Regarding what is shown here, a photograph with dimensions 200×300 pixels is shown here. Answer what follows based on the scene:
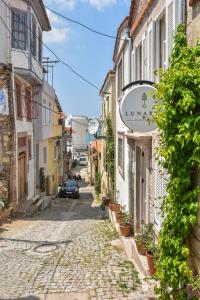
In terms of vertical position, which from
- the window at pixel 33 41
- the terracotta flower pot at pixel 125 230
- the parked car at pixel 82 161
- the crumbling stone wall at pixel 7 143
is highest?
the window at pixel 33 41

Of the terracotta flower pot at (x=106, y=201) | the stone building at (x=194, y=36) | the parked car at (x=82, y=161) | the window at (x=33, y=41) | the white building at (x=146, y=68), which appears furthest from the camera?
the parked car at (x=82, y=161)

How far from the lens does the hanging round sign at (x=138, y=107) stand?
24.3 ft

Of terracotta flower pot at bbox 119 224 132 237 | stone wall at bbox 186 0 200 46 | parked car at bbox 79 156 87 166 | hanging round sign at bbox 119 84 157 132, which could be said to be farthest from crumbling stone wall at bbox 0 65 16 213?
parked car at bbox 79 156 87 166

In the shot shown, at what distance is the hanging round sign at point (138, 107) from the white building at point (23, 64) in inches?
467

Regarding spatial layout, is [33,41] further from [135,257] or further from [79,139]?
[79,139]

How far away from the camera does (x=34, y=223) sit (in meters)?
16.3

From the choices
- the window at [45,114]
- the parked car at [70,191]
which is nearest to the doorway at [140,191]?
the window at [45,114]

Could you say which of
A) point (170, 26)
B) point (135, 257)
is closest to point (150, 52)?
point (170, 26)

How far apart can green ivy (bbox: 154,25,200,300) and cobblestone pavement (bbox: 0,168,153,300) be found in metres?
1.73

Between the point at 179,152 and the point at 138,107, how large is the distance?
2589mm

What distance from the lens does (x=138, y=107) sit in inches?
296

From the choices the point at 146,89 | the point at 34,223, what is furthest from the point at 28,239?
the point at 146,89

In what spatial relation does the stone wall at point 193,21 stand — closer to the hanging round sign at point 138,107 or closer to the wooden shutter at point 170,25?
the wooden shutter at point 170,25

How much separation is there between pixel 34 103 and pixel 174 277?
19853mm
